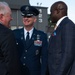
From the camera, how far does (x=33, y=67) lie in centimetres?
426

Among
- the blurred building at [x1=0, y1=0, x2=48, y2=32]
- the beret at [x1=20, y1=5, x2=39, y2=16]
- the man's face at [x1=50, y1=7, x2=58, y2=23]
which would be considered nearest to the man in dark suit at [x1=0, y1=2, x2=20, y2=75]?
the man's face at [x1=50, y1=7, x2=58, y2=23]

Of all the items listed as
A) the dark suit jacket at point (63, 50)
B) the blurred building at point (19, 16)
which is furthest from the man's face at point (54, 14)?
the blurred building at point (19, 16)

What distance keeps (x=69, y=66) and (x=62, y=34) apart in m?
0.39

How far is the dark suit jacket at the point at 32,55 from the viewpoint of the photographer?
14.0 feet

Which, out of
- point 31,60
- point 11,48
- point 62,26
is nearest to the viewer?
point 11,48

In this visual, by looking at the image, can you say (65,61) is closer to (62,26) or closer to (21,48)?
(62,26)

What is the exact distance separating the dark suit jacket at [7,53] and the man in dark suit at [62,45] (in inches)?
19.8

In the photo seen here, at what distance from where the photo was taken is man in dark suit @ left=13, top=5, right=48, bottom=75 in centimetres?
426

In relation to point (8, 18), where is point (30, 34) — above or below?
below

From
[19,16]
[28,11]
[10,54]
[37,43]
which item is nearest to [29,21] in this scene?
[28,11]

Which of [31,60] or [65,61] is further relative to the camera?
[31,60]

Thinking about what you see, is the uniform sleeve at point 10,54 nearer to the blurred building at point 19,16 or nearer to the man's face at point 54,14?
the man's face at point 54,14

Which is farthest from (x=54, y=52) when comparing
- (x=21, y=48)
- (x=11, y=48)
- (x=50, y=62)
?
(x=21, y=48)

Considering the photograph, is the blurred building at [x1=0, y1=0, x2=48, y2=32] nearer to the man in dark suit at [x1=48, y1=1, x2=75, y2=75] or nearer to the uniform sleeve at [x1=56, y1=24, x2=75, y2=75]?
the man in dark suit at [x1=48, y1=1, x2=75, y2=75]
